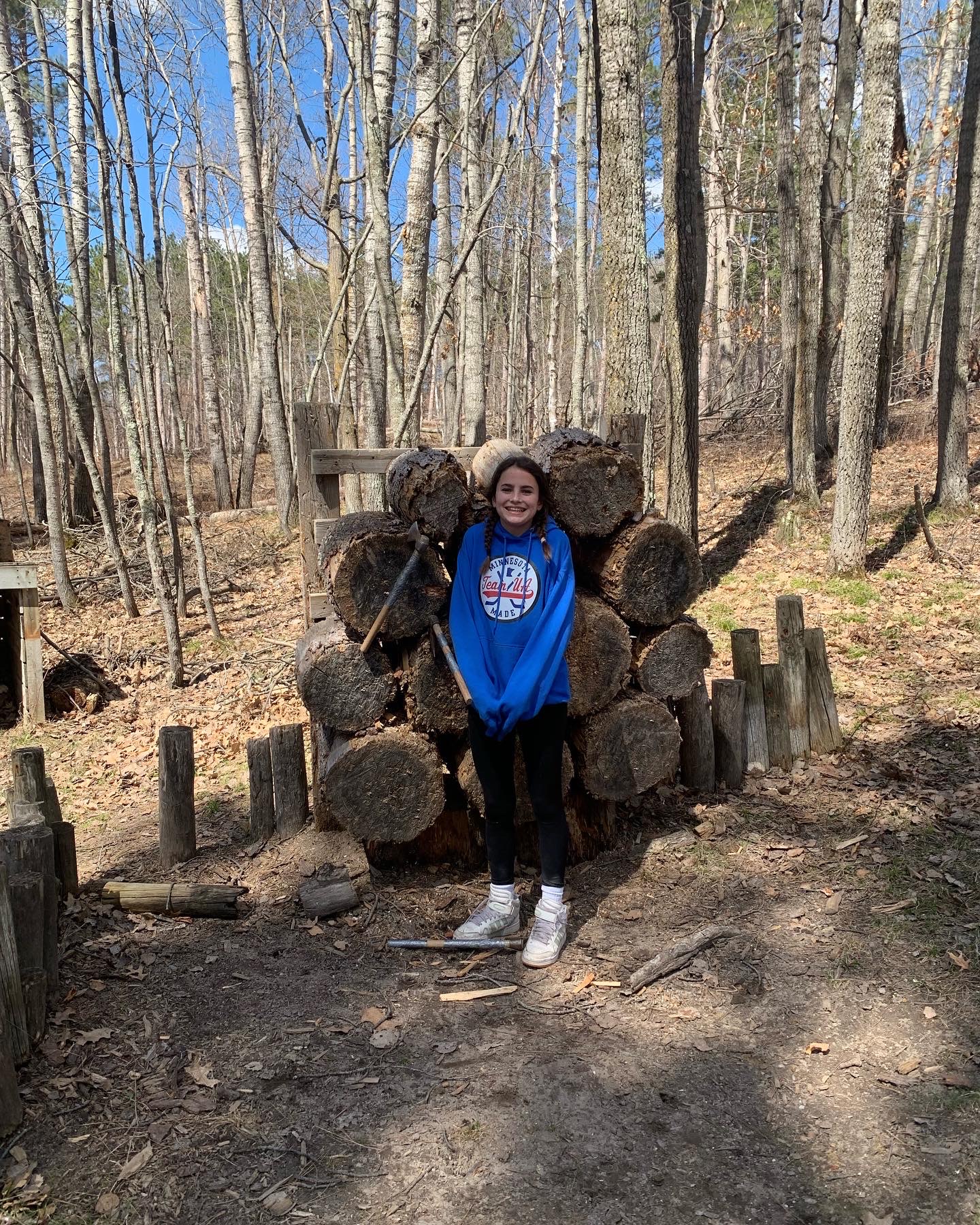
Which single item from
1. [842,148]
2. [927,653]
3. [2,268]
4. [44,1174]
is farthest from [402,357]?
[842,148]

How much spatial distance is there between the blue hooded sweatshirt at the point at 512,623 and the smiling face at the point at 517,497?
0.08 metres

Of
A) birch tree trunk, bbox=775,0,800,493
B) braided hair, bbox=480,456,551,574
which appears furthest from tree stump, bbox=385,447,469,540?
birch tree trunk, bbox=775,0,800,493

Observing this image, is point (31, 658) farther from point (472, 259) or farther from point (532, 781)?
point (472, 259)

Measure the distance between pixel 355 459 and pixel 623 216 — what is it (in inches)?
172

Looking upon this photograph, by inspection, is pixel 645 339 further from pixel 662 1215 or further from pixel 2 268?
pixel 2 268

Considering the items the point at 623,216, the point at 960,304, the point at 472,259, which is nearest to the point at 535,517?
the point at 623,216

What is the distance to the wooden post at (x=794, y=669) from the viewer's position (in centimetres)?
532

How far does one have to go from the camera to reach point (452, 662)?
3.97 metres

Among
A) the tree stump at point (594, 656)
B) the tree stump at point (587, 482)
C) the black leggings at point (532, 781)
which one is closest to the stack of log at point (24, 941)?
the black leggings at point (532, 781)

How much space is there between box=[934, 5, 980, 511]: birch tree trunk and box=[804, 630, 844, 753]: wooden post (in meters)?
6.55

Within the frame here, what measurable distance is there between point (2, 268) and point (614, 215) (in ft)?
32.0

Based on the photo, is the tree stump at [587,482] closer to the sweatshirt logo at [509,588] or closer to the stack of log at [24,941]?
the sweatshirt logo at [509,588]

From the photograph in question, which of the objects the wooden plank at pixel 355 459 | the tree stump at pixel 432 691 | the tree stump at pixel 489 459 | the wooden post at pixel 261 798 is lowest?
the wooden post at pixel 261 798

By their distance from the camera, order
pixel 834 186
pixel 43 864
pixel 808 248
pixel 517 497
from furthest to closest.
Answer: pixel 834 186
pixel 808 248
pixel 517 497
pixel 43 864
